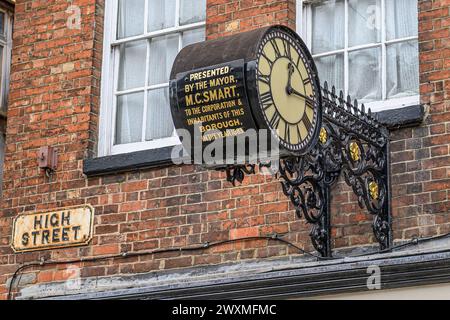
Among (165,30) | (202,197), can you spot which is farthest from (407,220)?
(165,30)

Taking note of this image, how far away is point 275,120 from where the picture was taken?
739 centimetres

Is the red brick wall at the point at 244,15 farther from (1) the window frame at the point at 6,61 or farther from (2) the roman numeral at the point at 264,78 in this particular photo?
(1) the window frame at the point at 6,61

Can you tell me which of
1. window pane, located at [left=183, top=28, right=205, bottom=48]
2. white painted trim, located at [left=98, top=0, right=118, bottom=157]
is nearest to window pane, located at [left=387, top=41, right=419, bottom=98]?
window pane, located at [left=183, top=28, right=205, bottom=48]

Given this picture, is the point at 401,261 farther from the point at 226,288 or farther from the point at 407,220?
the point at 226,288

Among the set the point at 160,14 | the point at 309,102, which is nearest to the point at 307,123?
the point at 309,102

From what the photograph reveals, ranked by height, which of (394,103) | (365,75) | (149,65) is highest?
(149,65)

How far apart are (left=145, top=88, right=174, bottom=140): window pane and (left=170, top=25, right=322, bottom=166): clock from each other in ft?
7.09

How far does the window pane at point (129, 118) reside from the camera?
1002 centimetres

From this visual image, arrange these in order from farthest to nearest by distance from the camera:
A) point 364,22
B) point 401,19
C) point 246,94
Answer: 1. point 364,22
2. point 401,19
3. point 246,94

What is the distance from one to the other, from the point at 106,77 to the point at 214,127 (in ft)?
9.62

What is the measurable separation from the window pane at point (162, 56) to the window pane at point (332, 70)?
4.37ft

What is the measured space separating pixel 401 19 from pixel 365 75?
48cm

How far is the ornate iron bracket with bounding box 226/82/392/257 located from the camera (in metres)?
7.96

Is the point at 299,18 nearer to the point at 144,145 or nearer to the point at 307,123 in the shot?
the point at 144,145
